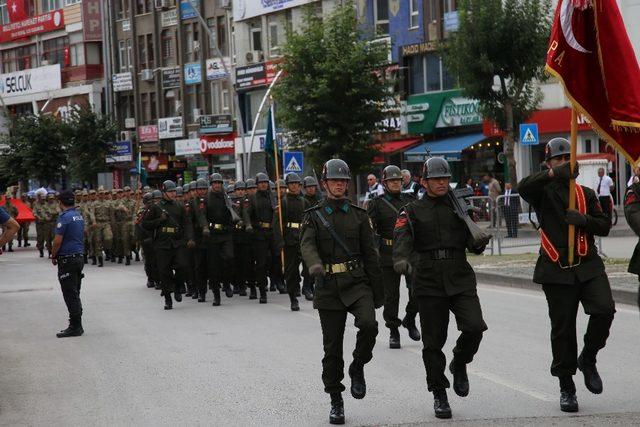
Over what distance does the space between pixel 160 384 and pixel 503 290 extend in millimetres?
9306

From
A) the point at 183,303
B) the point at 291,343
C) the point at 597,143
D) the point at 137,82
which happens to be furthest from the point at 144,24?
the point at 291,343

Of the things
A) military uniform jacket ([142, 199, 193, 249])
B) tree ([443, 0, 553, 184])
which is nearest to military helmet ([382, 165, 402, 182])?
military uniform jacket ([142, 199, 193, 249])

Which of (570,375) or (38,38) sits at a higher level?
(38,38)

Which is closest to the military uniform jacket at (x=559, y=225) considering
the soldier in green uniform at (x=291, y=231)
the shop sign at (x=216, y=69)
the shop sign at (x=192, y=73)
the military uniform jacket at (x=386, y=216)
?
the military uniform jacket at (x=386, y=216)

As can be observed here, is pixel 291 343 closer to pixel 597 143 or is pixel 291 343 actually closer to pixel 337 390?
pixel 337 390

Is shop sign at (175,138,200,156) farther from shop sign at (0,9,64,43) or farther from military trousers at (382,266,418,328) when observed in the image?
military trousers at (382,266,418,328)

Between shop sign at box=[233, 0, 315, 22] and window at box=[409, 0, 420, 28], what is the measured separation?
724 centimetres

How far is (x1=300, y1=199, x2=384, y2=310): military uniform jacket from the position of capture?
927cm

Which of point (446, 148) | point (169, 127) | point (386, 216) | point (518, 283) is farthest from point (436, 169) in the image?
point (169, 127)

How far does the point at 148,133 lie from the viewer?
224ft

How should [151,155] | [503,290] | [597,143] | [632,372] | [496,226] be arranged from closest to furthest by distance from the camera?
[632,372] → [503,290] → [496,226] → [597,143] → [151,155]

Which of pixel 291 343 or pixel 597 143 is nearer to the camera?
pixel 291 343

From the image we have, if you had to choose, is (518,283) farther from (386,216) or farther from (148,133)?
(148,133)

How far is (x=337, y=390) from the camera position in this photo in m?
9.01
